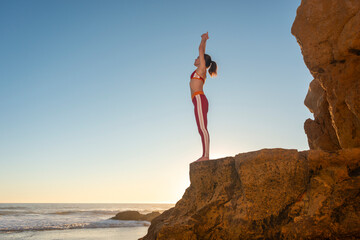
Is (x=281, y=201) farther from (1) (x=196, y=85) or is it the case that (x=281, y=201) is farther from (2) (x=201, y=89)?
(1) (x=196, y=85)

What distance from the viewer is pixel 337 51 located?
4.59 metres

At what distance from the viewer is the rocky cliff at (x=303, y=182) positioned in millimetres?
3205

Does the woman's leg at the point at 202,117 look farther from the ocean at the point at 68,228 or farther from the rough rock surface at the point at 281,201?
the ocean at the point at 68,228

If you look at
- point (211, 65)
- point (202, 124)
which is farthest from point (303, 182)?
point (211, 65)

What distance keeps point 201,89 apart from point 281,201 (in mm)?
3136

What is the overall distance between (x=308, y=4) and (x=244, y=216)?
13.8 ft

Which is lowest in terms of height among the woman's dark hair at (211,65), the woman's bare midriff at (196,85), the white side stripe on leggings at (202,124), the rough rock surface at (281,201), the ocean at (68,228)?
the ocean at (68,228)

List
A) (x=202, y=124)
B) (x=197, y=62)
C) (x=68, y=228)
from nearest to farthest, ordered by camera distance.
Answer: (x=202, y=124), (x=197, y=62), (x=68, y=228)

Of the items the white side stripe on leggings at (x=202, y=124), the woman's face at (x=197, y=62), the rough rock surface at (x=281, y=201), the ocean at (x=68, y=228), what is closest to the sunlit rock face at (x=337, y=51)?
the rough rock surface at (x=281, y=201)

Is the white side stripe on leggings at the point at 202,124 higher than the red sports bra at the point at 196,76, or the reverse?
the red sports bra at the point at 196,76

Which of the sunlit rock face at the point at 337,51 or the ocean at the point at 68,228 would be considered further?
the ocean at the point at 68,228

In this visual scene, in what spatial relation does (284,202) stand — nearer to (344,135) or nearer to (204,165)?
(204,165)

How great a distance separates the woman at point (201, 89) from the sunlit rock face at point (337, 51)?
193cm

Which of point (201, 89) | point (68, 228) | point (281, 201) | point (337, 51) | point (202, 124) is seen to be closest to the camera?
point (281, 201)
